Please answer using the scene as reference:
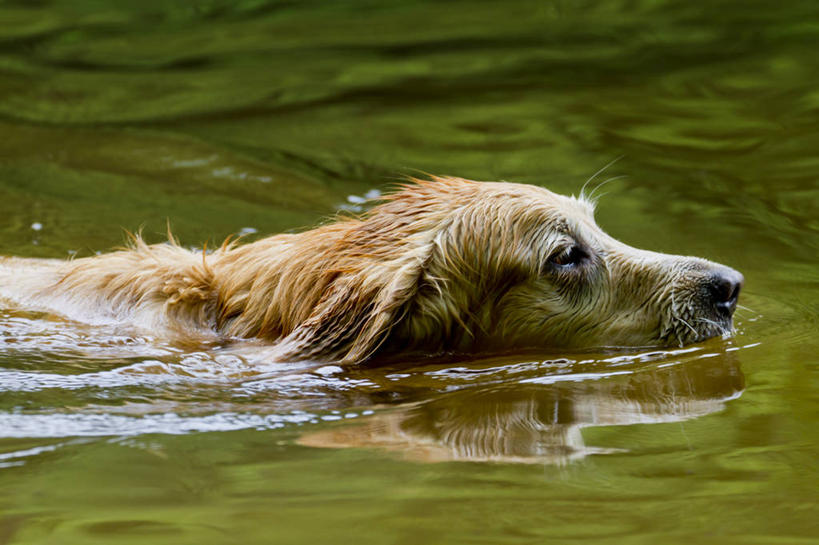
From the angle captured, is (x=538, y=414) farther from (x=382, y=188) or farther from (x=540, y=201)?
(x=382, y=188)

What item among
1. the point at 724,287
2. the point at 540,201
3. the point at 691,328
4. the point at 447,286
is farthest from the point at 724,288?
the point at 447,286

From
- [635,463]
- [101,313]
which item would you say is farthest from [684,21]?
[635,463]

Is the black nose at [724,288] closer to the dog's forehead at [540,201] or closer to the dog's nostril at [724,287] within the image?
the dog's nostril at [724,287]

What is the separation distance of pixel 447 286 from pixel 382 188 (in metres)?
4.48

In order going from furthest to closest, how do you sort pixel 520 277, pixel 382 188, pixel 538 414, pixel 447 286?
pixel 382 188
pixel 520 277
pixel 447 286
pixel 538 414

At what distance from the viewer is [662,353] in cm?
674

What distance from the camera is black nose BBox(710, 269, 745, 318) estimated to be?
682 centimetres

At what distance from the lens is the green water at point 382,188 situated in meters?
4.18

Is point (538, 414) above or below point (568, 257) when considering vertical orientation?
below

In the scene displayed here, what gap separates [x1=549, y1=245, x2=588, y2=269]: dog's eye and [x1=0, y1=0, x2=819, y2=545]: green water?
53cm

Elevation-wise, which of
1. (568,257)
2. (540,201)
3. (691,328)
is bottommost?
(691,328)

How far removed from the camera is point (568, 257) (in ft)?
22.4

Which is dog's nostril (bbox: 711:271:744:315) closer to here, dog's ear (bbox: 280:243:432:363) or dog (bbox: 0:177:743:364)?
dog (bbox: 0:177:743:364)

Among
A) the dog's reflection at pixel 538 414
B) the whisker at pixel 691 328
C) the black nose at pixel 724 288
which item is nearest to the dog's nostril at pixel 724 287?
the black nose at pixel 724 288
